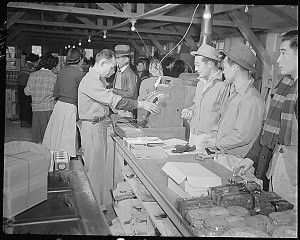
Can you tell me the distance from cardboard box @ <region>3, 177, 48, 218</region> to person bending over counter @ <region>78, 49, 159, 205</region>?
48.7 inches

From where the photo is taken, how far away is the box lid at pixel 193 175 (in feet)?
4.83

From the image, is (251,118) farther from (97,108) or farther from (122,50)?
(122,50)

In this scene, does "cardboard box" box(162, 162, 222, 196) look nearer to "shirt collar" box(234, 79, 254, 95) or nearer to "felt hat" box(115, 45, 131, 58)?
"shirt collar" box(234, 79, 254, 95)

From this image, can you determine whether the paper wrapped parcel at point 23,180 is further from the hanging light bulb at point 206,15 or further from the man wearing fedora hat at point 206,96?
the hanging light bulb at point 206,15

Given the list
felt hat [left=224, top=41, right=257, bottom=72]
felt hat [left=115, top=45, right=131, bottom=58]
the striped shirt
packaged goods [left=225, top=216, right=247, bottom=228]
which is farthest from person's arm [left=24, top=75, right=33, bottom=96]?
packaged goods [left=225, top=216, right=247, bottom=228]

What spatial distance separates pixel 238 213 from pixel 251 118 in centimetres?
82

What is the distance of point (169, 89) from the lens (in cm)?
273

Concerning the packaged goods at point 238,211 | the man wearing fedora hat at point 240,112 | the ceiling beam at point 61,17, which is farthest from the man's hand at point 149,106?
the ceiling beam at point 61,17

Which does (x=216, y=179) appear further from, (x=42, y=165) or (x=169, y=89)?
(x=169, y=89)

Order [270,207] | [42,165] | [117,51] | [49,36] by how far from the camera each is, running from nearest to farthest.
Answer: [270,207] → [42,165] → [117,51] → [49,36]

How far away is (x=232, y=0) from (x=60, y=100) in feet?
5.97

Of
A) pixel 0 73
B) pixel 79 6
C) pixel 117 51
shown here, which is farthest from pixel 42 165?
pixel 79 6

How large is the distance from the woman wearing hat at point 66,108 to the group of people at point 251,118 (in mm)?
964

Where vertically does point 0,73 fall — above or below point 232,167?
above
